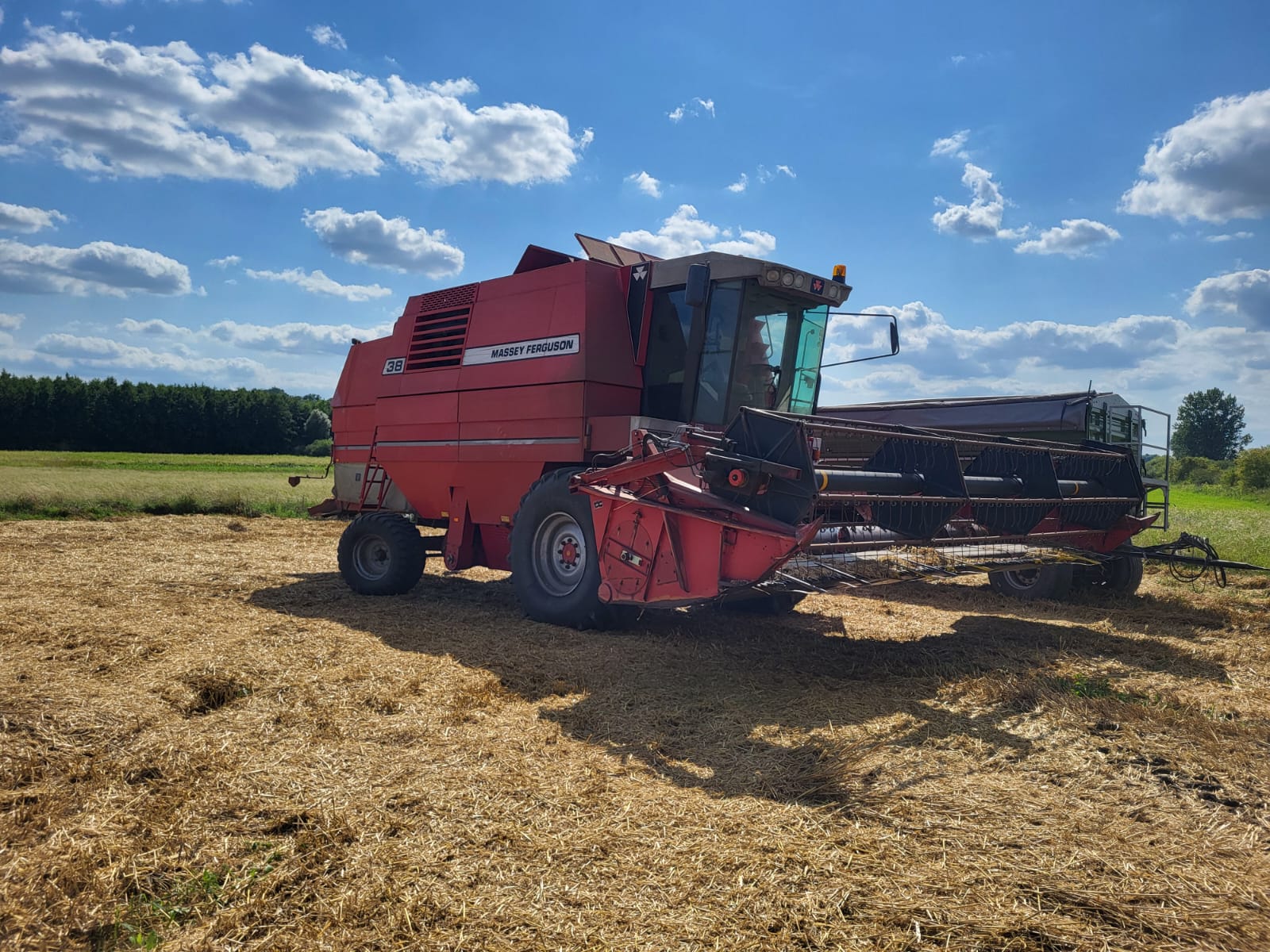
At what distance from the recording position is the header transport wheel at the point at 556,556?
6676mm

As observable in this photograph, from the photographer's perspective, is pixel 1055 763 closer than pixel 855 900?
No

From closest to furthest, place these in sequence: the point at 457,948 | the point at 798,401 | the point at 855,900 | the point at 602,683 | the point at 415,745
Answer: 1. the point at 457,948
2. the point at 855,900
3. the point at 415,745
4. the point at 602,683
5. the point at 798,401

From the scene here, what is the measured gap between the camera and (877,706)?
15.5 ft

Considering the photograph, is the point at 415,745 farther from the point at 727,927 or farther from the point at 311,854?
the point at 727,927

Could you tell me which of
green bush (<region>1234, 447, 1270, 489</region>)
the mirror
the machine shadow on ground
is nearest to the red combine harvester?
the mirror

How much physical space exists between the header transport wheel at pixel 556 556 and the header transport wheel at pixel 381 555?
1882 mm

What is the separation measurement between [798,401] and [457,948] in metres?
6.08

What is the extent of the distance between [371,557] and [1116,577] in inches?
317

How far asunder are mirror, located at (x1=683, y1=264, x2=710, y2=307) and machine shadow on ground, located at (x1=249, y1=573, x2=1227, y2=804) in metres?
2.68

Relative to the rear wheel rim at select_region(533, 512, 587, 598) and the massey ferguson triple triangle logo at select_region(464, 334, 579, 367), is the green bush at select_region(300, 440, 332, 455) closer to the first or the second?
the massey ferguson triple triangle logo at select_region(464, 334, 579, 367)

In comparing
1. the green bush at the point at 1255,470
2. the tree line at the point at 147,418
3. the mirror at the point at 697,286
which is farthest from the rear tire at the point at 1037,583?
the tree line at the point at 147,418

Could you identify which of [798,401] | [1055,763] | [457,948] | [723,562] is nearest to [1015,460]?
[798,401]

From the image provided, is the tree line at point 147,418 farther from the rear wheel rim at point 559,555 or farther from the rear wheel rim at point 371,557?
the rear wheel rim at point 559,555

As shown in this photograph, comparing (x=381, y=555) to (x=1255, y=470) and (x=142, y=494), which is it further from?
(x=1255, y=470)
